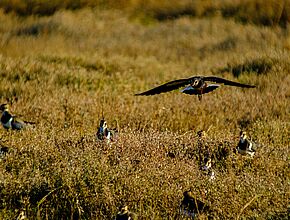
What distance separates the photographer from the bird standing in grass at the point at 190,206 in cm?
373

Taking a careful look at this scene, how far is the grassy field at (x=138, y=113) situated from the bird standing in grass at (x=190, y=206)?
0.33ft

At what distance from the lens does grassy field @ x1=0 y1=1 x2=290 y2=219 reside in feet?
13.4

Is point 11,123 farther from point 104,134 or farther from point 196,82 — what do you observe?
point 196,82

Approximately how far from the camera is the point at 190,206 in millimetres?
3740

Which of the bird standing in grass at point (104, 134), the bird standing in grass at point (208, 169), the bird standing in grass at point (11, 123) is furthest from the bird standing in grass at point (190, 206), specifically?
the bird standing in grass at point (11, 123)

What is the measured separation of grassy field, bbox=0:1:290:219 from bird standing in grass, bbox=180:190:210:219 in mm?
99

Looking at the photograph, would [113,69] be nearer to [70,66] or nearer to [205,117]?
[70,66]

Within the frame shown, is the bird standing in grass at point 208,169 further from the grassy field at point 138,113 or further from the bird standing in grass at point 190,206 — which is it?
the bird standing in grass at point 190,206

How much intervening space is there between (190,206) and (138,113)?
3927 millimetres

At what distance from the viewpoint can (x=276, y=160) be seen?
5039 millimetres

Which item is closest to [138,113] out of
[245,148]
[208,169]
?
[245,148]

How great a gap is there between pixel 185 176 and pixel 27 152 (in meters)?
1.56

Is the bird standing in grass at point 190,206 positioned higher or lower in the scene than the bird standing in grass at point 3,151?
higher

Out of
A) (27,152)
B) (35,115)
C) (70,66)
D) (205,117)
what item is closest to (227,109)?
(205,117)
